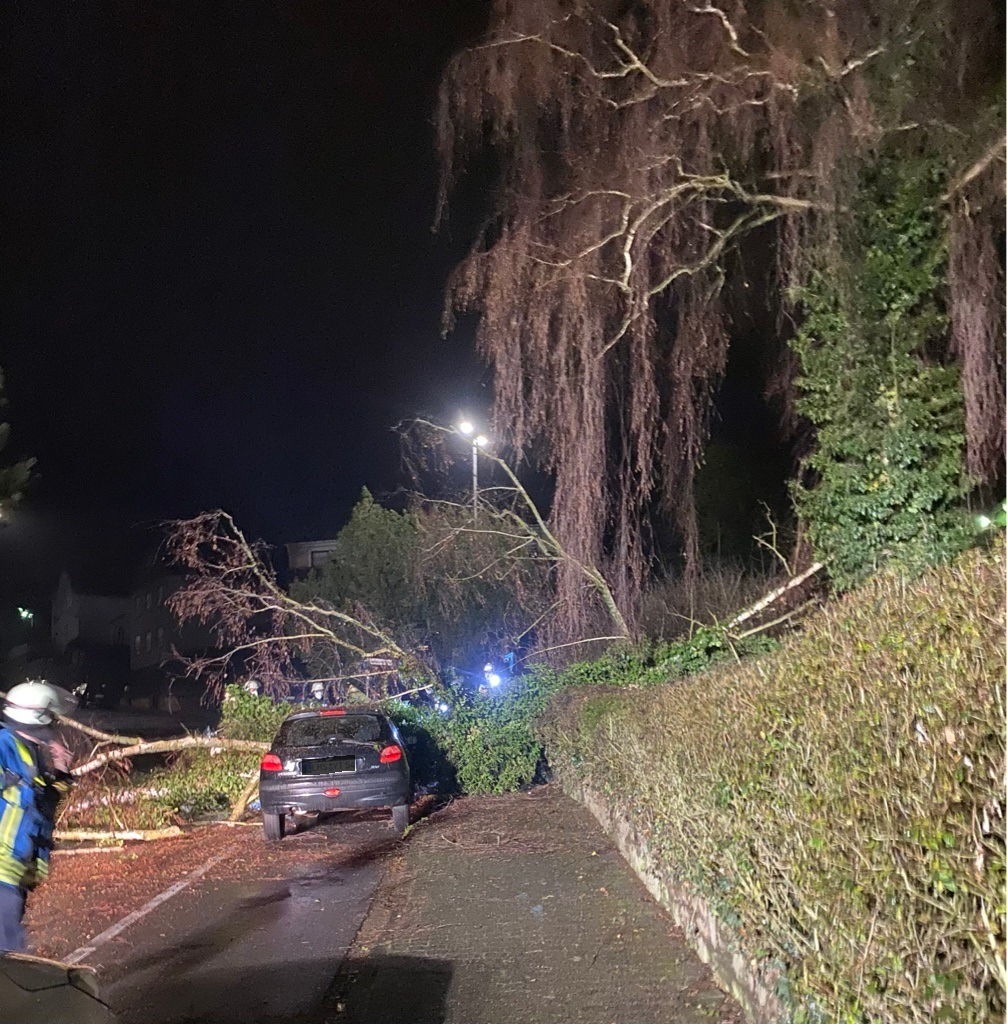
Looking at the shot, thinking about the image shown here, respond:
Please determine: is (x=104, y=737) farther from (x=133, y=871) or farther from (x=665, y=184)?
(x=665, y=184)

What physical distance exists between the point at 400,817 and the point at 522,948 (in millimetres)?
4924

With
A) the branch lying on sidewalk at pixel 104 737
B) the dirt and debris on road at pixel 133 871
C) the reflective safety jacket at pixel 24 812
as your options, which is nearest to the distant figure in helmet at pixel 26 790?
the reflective safety jacket at pixel 24 812

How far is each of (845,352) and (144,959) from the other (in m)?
7.74

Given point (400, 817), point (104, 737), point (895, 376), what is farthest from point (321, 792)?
point (895, 376)

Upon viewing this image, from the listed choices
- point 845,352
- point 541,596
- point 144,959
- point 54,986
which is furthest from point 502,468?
point 54,986

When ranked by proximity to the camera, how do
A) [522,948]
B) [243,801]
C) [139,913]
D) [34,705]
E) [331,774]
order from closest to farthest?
[34,705]
[522,948]
[139,913]
[331,774]
[243,801]

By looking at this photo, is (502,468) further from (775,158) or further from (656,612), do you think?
(775,158)

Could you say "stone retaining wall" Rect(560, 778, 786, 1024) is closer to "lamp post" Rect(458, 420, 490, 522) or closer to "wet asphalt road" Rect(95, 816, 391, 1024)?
"wet asphalt road" Rect(95, 816, 391, 1024)

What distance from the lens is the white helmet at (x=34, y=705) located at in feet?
16.2

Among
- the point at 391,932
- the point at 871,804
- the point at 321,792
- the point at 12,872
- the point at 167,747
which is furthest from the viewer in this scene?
the point at 167,747

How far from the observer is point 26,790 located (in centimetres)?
471

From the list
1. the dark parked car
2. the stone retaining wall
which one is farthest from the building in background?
the stone retaining wall

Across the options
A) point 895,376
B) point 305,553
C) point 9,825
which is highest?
point 895,376

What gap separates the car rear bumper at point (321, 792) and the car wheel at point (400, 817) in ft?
0.76
